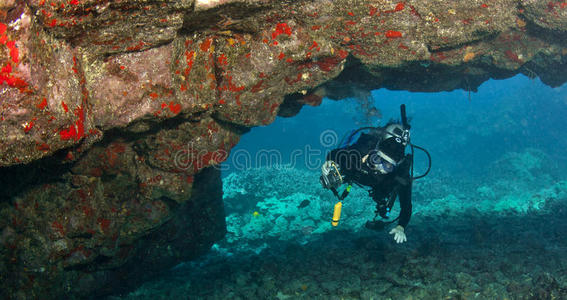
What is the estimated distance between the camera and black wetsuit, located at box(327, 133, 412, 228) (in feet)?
16.4

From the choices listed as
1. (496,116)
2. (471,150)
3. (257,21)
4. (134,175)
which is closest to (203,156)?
(134,175)

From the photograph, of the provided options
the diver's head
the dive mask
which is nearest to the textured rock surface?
the diver's head

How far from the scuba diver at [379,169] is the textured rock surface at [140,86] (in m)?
1.31

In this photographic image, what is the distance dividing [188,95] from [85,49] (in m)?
1.09

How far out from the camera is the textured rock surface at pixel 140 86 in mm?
2141

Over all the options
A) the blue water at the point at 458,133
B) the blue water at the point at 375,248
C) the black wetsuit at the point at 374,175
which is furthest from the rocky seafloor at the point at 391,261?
the blue water at the point at 458,133

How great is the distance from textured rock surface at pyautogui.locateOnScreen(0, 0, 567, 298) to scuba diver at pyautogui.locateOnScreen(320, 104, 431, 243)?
131 cm

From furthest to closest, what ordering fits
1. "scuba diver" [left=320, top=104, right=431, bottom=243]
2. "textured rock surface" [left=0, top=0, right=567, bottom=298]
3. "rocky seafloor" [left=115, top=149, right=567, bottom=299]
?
"scuba diver" [left=320, top=104, right=431, bottom=243] < "rocky seafloor" [left=115, top=149, right=567, bottom=299] < "textured rock surface" [left=0, top=0, right=567, bottom=298]

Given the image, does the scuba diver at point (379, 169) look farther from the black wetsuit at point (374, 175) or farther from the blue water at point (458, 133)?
the blue water at point (458, 133)

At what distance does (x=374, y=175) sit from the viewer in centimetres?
496

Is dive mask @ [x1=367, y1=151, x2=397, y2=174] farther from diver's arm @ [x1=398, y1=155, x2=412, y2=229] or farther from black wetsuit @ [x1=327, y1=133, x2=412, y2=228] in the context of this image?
diver's arm @ [x1=398, y1=155, x2=412, y2=229]

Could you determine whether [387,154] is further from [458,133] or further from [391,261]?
[458,133]

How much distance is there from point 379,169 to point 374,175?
0.44 feet

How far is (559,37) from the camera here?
6152 millimetres
